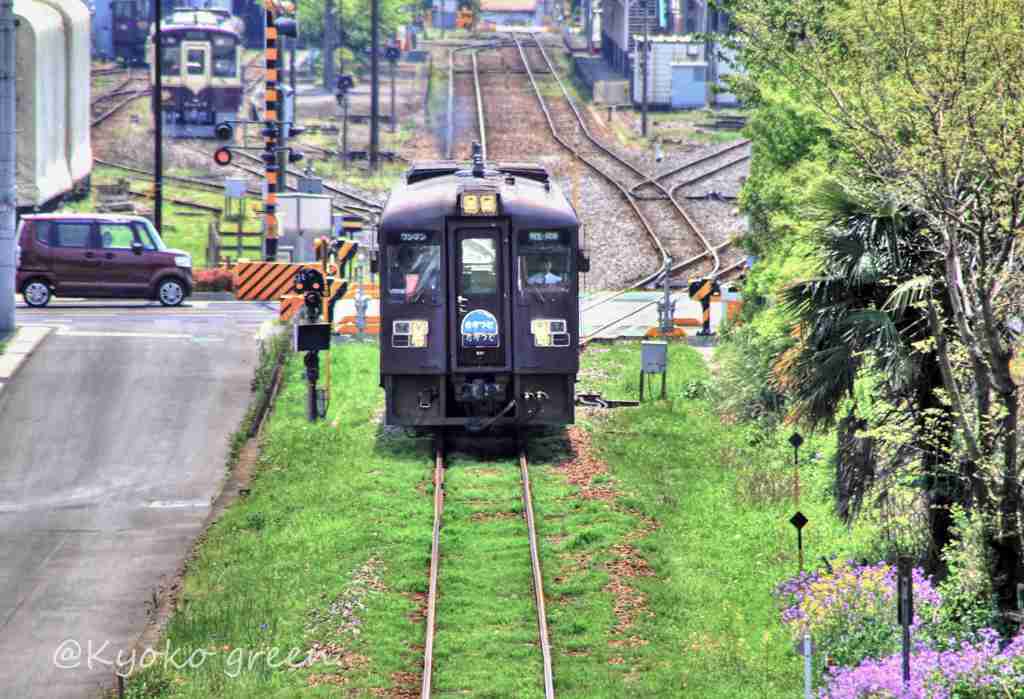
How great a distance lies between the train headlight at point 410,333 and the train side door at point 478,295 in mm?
405

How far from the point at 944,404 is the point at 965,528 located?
1249 mm

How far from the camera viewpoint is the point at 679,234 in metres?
49.2

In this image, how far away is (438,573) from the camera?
19594 mm

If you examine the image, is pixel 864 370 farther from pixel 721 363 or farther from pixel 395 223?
pixel 721 363

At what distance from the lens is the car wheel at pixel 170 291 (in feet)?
129

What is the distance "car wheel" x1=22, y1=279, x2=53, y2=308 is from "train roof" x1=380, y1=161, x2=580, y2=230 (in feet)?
48.1

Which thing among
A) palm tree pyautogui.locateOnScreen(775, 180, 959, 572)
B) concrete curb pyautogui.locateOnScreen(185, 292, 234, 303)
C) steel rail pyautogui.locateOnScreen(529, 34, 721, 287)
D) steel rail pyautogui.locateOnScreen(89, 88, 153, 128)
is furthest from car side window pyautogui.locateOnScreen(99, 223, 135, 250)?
steel rail pyautogui.locateOnScreen(89, 88, 153, 128)

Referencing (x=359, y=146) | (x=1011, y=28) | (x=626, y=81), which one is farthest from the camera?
(x=626, y=81)

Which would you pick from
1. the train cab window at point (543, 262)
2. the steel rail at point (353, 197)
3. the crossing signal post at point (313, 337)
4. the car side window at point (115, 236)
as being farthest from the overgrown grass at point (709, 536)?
the steel rail at point (353, 197)

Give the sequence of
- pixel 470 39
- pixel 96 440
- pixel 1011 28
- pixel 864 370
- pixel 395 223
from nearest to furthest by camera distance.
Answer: pixel 1011 28 < pixel 864 370 < pixel 395 223 < pixel 96 440 < pixel 470 39

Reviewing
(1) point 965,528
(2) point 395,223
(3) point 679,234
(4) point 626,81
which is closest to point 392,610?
(1) point 965,528

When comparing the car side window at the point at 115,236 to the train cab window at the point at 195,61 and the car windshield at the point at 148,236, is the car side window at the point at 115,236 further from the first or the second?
the train cab window at the point at 195,61

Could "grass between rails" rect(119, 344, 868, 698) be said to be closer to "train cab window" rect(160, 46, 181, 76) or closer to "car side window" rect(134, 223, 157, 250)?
"car side window" rect(134, 223, 157, 250)

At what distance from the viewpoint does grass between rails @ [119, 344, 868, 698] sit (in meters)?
16.7
